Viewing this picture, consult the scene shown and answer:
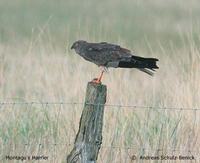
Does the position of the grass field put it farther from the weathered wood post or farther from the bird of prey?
the weathered wood post

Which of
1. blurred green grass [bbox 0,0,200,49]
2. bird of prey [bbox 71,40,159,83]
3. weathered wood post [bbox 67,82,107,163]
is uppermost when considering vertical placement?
blurred green grass [bbox 0,0,200,49]

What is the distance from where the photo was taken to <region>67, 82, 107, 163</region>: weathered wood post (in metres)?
6.88

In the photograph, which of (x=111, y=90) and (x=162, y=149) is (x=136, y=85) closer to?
(x=111, y=90)

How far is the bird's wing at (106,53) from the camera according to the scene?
23.7 feet

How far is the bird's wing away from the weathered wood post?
1.33 feet

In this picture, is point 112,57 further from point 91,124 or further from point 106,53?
point 91,124

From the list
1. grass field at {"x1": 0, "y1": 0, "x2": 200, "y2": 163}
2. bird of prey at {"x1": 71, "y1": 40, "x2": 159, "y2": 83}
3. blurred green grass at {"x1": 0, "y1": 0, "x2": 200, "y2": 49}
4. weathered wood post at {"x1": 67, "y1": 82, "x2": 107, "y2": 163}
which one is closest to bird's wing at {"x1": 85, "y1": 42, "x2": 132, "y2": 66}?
bird of prey at {"x1": 71, "y1": 40, "x2": 159, "y2": 83}

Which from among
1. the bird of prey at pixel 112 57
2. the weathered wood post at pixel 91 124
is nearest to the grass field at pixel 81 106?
the bird of prey at pixel 112 57

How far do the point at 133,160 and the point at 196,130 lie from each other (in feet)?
2.98

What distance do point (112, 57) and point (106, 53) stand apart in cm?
6

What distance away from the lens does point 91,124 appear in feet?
22.6

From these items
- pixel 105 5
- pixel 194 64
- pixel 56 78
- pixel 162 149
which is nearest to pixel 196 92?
pixel 194 64

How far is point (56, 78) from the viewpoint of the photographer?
37.3 feet

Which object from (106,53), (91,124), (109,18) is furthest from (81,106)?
(109,18)
